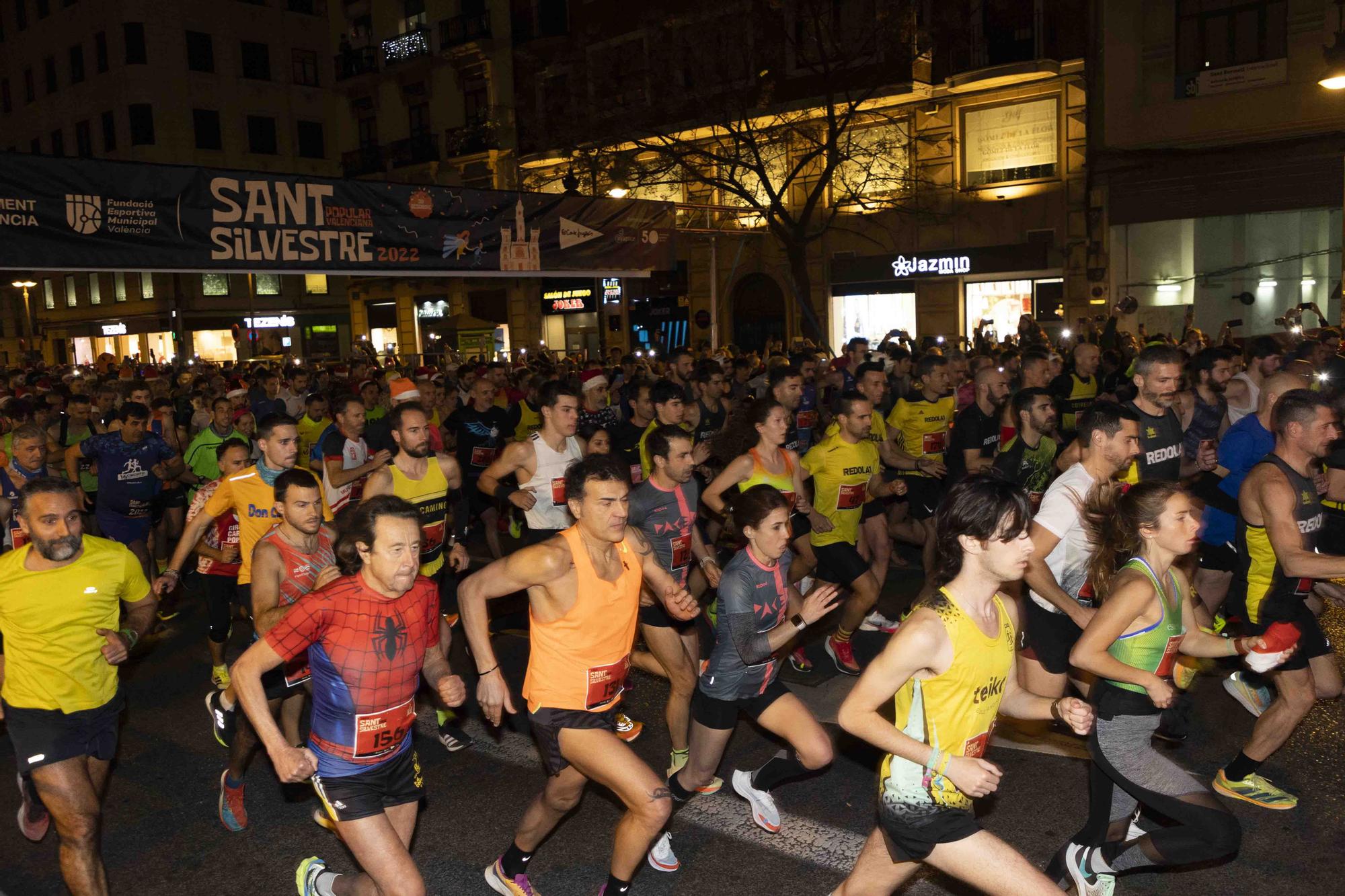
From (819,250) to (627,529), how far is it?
24748mm

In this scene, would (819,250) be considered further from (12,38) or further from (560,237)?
(12,38)

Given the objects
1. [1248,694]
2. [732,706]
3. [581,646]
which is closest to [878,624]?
[1248,694]

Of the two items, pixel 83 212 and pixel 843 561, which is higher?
pixel 83 212

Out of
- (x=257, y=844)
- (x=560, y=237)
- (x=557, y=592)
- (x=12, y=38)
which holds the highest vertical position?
(x=12, y=38)

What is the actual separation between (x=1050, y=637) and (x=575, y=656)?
2.32 m

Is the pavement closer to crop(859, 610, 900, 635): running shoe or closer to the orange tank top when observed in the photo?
the orange tank top

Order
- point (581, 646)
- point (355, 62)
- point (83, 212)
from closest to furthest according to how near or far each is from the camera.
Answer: point (581, 646), point (83, 212), point (355, 62)

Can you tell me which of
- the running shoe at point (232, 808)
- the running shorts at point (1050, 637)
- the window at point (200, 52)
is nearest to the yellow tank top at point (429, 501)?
the running shoe at point (232, 808)

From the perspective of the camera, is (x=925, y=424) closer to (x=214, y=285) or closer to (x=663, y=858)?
(x=663, y=858)

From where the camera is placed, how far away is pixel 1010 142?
24.8m

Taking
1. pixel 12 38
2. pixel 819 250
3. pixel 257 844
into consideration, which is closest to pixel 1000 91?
pixel 819 250

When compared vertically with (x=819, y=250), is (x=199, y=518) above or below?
below

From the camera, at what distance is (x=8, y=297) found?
2235 inches

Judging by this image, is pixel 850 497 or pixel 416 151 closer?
pixel 850 497
